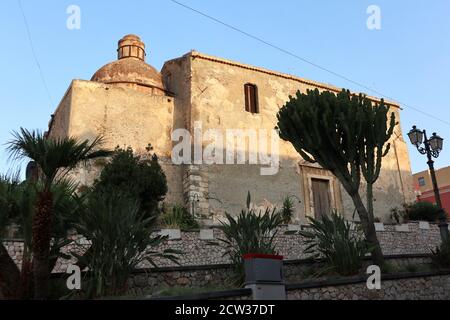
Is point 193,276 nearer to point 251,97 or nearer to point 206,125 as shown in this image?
point 206,125

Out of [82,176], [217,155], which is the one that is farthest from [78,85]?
[217,155]

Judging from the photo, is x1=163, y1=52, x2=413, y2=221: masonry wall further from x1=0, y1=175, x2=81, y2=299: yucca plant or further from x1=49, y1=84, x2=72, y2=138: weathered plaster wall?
x1=0, y1=175, x2=81, y2=299: yucca plant

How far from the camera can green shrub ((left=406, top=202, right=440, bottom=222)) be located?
18.8 metres

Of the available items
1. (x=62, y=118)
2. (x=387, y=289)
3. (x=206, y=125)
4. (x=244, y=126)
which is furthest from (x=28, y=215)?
(x=244, y=126)

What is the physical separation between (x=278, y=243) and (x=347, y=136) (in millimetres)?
4590

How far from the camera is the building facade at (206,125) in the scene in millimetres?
16906

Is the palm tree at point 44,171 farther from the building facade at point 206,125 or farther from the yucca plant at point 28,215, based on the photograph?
the building facade at point 206,125

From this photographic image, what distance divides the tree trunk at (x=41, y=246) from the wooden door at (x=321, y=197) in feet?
45.3

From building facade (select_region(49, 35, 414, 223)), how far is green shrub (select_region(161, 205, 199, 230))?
69 cm

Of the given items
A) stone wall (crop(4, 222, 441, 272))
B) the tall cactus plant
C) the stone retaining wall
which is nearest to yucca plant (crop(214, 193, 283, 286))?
the stone retaining wall

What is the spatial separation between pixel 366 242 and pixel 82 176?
33.9 feet

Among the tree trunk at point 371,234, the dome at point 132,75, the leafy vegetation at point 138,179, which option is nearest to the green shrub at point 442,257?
the tree trunk at point 371,234

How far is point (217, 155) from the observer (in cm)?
1750
